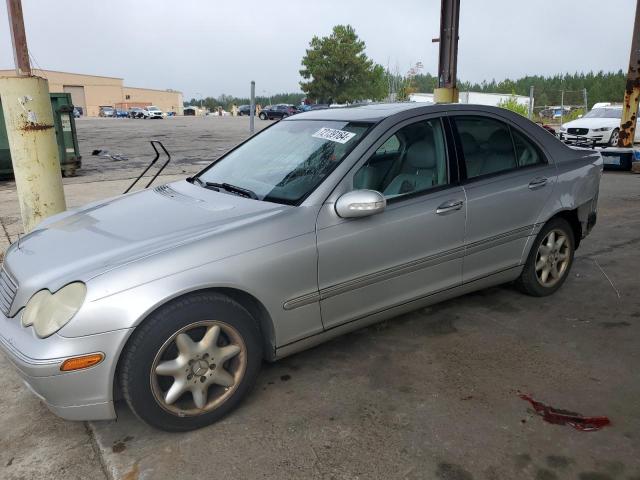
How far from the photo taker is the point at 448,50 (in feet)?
29.6

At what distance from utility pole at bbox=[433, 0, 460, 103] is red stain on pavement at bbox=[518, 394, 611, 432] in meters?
7.00

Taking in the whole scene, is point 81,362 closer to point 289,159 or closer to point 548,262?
point 289,159

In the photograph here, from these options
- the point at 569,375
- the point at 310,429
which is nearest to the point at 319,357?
the point at 310,429

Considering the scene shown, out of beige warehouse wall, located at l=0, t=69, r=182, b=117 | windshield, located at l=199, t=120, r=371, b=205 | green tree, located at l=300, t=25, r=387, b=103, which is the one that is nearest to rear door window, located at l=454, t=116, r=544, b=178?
windshield, located at l=199, t=120, r=371, b=205

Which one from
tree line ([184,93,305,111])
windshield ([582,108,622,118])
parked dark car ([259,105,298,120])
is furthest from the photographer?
tree line ([184,93,305,111])

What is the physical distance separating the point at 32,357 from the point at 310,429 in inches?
50.4

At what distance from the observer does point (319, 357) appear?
331cm

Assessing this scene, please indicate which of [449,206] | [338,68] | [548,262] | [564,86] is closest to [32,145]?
[449,206]

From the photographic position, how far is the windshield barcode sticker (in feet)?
10.5

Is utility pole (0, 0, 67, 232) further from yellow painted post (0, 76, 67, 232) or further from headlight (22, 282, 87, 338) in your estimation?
headlight (22, 282, 87, 338)

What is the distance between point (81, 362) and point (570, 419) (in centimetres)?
229

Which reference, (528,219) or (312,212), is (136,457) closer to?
(312,212)

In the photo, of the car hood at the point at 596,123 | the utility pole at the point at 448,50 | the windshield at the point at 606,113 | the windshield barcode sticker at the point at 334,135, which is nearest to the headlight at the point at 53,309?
the windshield barcode sticker at the point at 334,135

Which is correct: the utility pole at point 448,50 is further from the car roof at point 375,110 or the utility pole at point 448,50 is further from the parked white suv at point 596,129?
the parked white suv at point 596,129
